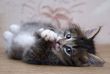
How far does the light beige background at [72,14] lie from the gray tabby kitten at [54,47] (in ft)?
1.13

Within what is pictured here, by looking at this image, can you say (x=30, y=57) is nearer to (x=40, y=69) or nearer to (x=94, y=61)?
(x=40, y=69)

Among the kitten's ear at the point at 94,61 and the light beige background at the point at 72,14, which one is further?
the light beige background at the point at 72,14

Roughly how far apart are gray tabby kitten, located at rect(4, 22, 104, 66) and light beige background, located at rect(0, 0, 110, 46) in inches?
13.6

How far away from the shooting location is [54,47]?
3.77ft

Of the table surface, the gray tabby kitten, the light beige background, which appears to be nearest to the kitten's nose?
the gray tabby kitten

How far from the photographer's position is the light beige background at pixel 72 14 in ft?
5.15

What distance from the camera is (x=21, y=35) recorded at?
1.26 m

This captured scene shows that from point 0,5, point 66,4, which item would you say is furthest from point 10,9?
point 66,4

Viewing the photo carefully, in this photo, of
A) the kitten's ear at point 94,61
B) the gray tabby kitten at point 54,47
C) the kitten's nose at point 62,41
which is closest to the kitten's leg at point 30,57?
the gray tabby kitten at point 54,47

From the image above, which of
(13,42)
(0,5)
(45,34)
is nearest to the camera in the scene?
(45,34)

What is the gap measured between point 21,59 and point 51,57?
0.18m

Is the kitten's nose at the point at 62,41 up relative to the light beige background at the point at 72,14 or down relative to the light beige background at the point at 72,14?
down

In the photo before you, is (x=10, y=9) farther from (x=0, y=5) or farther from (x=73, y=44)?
(x=73, y=44)

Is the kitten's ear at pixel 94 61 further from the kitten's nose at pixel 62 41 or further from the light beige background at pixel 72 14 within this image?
the light beige background at pixel 72 14
